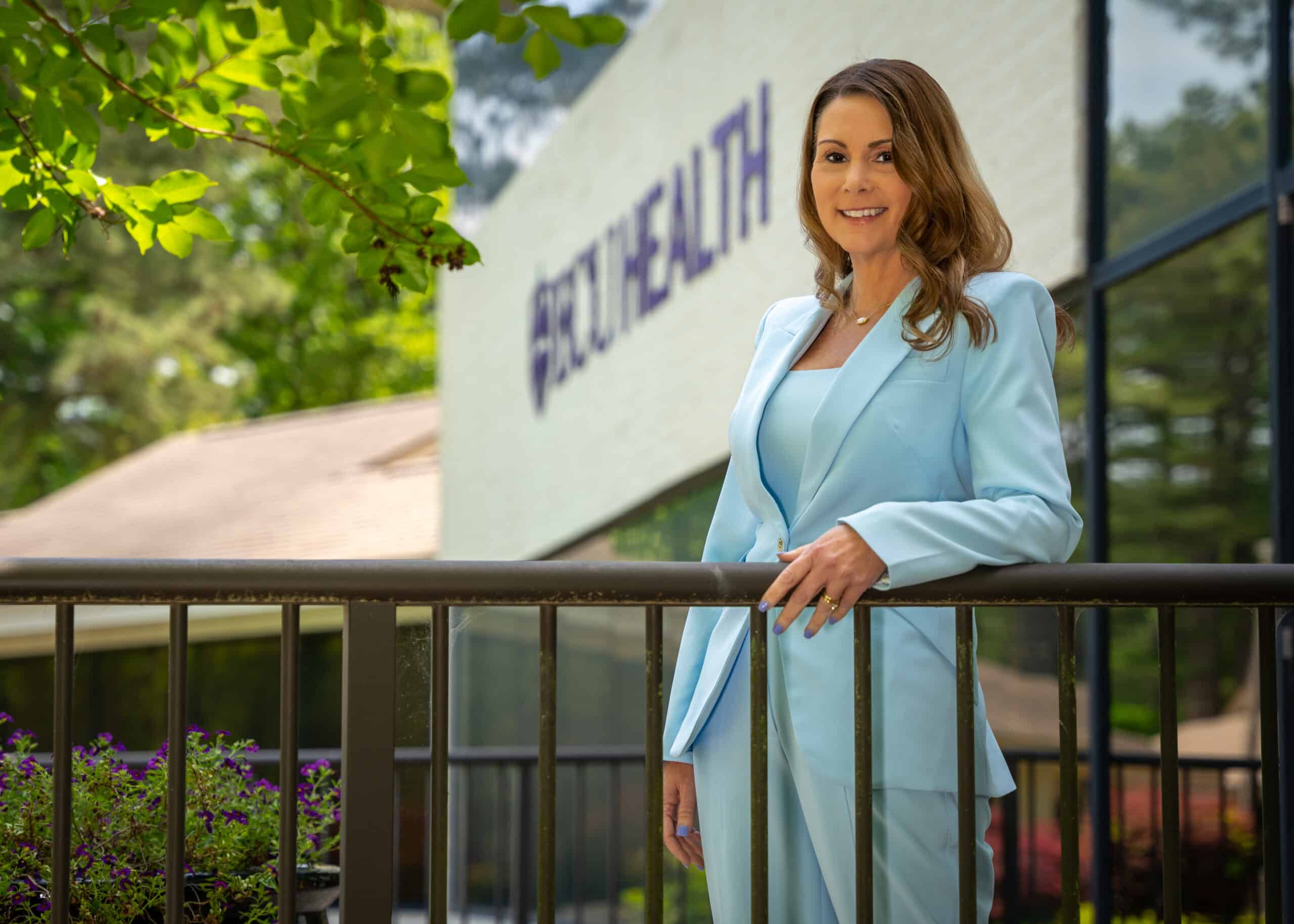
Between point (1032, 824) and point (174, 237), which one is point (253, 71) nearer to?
point (174, 237)

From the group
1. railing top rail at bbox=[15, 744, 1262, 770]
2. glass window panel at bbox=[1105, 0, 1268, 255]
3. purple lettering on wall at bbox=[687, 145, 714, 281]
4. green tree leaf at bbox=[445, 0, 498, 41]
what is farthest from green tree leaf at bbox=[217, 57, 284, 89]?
purple lettering on wall at bbox=[687, 145, 714, 281]

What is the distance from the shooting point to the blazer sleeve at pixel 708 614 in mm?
2297

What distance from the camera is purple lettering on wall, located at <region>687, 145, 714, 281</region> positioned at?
8.12m

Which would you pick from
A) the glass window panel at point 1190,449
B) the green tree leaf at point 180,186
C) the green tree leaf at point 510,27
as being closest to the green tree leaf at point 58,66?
the green tree leaf at point 180,186

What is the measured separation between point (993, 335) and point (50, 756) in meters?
1.72

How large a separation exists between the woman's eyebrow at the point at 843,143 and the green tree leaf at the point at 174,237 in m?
1.06

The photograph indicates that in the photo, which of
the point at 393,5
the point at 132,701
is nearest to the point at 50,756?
the point at 393,5

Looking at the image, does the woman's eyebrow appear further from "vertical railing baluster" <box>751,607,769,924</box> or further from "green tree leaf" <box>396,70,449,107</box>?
"vertical railing baluster" <box>751,607,769,924</box>

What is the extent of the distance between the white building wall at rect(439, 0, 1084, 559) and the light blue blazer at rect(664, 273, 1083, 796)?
3180 millimetres

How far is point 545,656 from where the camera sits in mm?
1994

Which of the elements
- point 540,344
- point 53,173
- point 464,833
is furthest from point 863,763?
point 540,344

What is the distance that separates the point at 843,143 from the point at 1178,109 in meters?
4.05

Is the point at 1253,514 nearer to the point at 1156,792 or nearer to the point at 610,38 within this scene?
the point at 1156,792

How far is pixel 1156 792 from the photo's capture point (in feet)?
20.3
